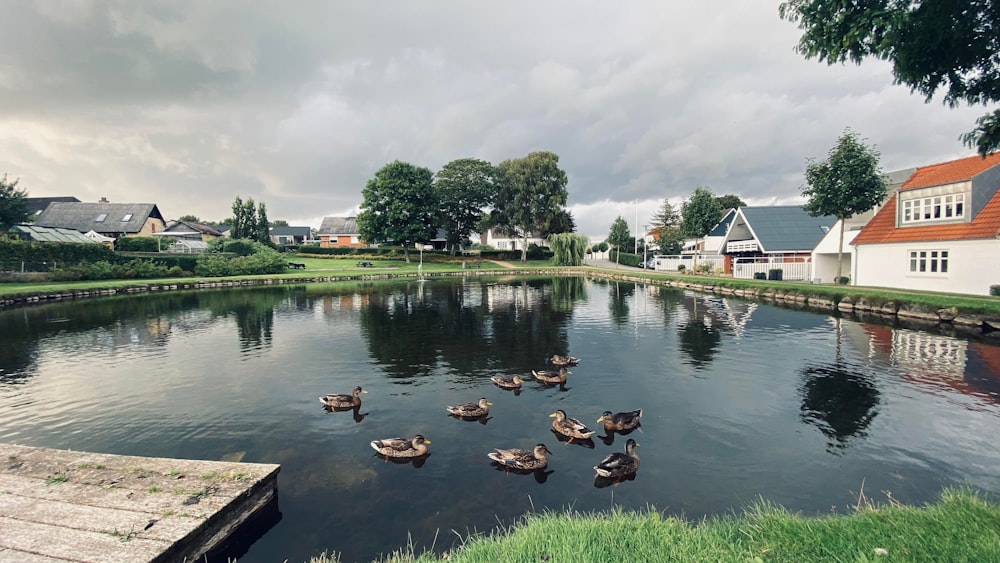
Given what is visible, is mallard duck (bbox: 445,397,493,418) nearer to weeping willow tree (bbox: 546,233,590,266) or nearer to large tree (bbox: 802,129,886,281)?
large tree (bbox: 802,129,886,281)

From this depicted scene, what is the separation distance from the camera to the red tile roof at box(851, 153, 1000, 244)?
2561cm

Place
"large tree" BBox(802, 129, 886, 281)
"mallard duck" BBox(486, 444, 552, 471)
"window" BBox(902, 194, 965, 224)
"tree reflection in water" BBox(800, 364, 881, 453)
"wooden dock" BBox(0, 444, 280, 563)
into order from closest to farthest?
"wooden dock" BBox(0, 444, 280, 563) → "mallard duck" BBox(486, 444, 552, 471) → "tree reflection in water" BBox(800, 364, 881, 453) → "window" BBox(902, 194, 965, 224) → "large tree" BBox(802, 129, 886, 281)

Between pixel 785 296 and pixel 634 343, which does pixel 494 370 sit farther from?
pixel 785 296

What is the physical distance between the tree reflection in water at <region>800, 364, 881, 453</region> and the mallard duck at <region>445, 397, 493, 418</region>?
7.52 meters

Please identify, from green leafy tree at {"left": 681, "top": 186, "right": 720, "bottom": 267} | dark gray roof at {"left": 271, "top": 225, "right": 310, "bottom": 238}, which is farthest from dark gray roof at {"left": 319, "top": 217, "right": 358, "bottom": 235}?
green leafy tree at {"left": 681, "top": 186, "right": 720, "bottom": 267}

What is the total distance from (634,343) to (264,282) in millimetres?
49633

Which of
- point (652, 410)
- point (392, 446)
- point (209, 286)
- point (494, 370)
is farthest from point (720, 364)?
point (209, 286)

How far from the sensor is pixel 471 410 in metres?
11.4

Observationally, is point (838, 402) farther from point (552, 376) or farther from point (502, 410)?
point (502, 410)

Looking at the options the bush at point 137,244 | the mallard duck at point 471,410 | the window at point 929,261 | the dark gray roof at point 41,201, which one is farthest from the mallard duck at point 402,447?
the dark gray roof at point 41,201

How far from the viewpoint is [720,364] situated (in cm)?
1620

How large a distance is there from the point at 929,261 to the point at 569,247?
53352mm

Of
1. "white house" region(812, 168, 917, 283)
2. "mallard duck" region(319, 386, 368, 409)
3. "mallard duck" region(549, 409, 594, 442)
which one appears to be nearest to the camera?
"mallard duck" region(549, 409, 594, 442)

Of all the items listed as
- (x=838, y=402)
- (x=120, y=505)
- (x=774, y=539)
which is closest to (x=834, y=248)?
(x=838, y=402)
